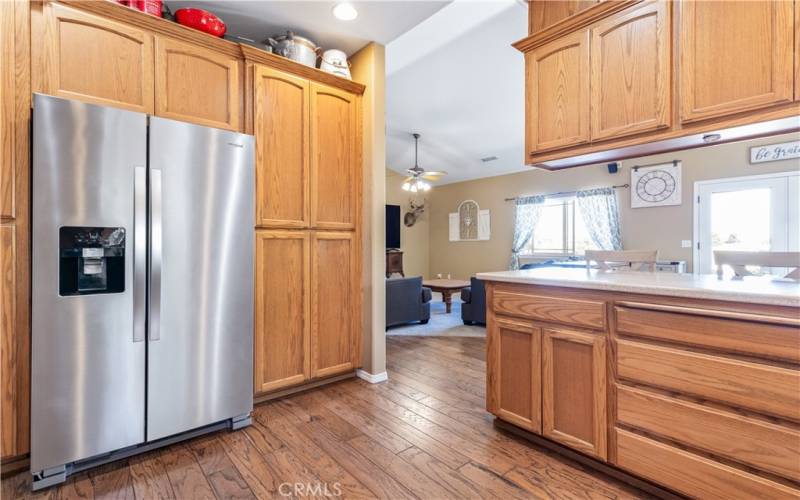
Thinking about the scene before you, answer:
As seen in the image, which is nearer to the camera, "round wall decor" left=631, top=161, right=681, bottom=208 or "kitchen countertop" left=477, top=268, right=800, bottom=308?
"kitchen countertop" left=477, top=268, right=800, bottom=308

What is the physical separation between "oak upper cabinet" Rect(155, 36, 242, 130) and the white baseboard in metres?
2.01

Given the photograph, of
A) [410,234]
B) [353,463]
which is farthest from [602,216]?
[353,463]

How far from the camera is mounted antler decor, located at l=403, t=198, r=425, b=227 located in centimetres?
880

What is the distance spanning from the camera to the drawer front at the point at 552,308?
68.9 inches

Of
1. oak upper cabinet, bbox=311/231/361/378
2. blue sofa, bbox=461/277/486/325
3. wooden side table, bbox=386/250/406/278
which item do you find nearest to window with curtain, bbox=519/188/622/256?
blue sofa, bbox=461/277/486/325

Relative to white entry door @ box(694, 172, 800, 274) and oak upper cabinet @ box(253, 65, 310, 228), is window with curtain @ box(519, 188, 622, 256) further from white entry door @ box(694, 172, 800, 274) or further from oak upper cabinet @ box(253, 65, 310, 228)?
oak upper cabinet @ box(253, 65, 310, 228)

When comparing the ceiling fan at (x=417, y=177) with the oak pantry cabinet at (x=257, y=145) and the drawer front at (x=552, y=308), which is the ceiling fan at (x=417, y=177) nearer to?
the oak pantry cabinet at (x=257, y=145)

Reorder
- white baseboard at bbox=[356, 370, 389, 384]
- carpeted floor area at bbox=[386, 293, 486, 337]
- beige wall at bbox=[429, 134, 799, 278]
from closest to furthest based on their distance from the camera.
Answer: white baseboard at bbox=[356, 370, 389, 384], carpeted floor area at bbox=[386, 293, 486, 337], beige wall at bbox=[429, 134, 799, 278]

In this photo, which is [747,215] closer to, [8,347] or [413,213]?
[413,213]

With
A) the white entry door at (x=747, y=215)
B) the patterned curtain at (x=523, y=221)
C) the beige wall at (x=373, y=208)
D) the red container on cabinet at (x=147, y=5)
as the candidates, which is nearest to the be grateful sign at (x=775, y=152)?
the white entry door at (x=747, y=215)

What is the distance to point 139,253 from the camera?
6.05ft

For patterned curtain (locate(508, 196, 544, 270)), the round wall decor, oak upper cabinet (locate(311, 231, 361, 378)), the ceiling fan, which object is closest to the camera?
oak upper cabinet (locate(311, 231, 361, 378))

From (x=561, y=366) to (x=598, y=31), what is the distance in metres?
1.80

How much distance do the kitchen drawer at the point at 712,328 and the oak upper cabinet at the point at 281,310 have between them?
1.92 meters
